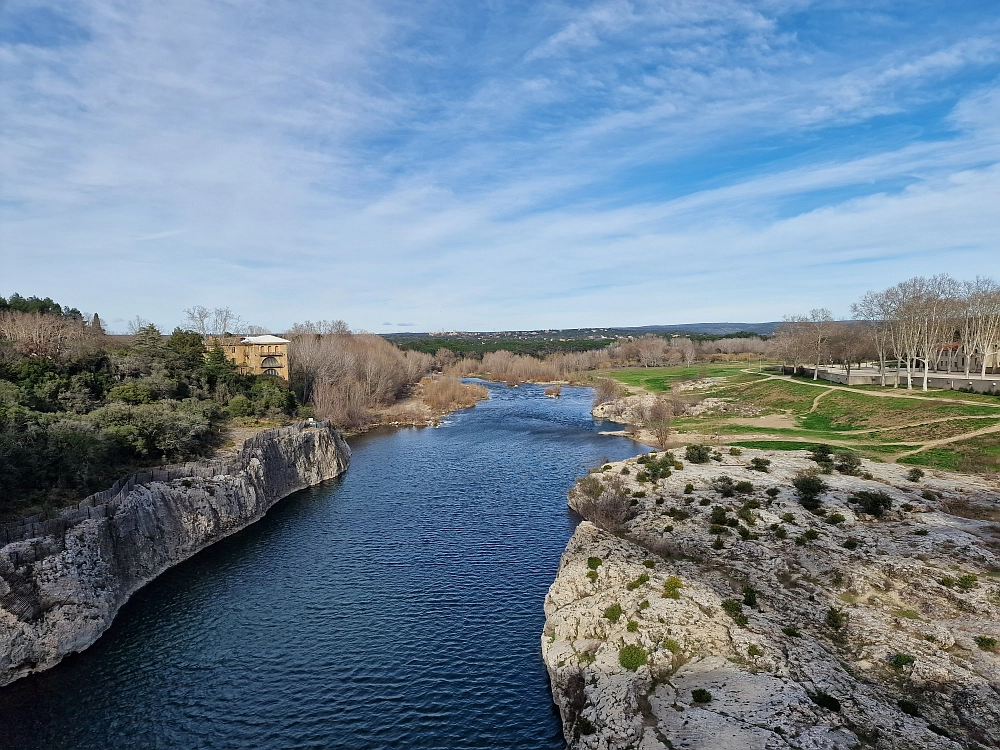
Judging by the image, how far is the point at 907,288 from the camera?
246 ft

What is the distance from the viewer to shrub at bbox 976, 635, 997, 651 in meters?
22.0

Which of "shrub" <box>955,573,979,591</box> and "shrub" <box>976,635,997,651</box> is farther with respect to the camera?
"shrub" <box>955,573,979,591</box>

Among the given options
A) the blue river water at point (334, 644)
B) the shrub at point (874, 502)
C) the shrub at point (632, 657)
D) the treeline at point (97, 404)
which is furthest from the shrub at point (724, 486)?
the treeline at point (97, 404)

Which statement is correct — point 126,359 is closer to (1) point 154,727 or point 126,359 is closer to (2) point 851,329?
(1) point 154,727

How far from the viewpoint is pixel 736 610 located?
2570cm

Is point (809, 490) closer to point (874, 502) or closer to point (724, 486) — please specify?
point (874, 502)

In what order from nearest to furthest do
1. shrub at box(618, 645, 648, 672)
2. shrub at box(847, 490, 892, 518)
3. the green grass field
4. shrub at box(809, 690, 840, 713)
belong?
shrub at box(809, 690, 840, 713), shrub at box(618, 645, 648, 672), shrub at box(847, 490, 892, 518), the green grass field

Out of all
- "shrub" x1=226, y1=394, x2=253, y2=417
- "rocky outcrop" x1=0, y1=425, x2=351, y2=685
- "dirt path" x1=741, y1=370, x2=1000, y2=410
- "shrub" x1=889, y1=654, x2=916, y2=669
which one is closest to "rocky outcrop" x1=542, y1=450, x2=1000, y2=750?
"shrub" x1=889, y1=654, x2=916, y2=669

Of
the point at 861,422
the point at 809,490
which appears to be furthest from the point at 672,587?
the point at 861,422

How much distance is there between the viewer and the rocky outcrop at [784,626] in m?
19.2

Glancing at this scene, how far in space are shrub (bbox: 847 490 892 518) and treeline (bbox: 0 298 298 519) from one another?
48165 millimetres

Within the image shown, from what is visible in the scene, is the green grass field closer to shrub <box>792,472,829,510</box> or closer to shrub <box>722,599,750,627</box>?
shrub <box>792,472,829,510</box>

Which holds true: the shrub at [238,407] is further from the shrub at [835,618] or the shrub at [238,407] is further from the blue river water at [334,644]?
the shrub at [835,618]

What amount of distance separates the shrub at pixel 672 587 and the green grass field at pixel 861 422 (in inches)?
1291
